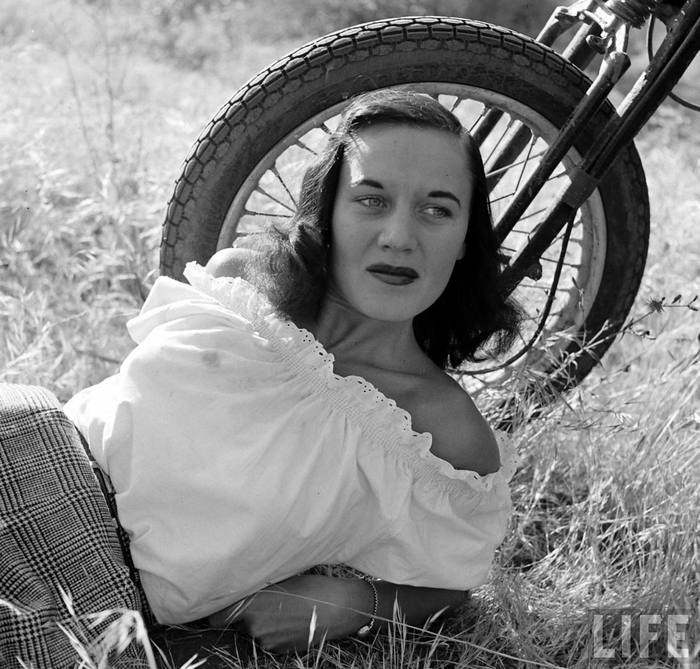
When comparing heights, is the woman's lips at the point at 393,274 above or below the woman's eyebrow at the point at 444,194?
below

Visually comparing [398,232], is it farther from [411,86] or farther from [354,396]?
[411,86]

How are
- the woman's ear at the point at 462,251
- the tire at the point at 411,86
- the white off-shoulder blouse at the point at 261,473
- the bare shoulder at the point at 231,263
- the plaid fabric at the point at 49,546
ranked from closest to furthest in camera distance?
the plaid fabric at the point at 49,546 → the white off-shoulder blouse at the point at 261,473 → the woman's ear at the point at 462,251 → the bare shoulder at the point at 231,263 → the tire at the point at 411,86

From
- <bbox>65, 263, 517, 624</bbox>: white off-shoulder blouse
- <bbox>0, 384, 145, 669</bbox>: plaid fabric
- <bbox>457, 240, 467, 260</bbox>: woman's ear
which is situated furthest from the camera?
<bbox>457, 240, 467, 260</bbox>: woman's ear

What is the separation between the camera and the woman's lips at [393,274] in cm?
193

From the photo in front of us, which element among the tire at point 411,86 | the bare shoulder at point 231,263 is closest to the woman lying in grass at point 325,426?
the bare shoulder at point 231,263

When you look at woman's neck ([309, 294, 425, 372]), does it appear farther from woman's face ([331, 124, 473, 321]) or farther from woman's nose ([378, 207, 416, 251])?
woman's nose ([378, 207, 416, 251])

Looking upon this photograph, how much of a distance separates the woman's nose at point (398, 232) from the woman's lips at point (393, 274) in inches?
1.6

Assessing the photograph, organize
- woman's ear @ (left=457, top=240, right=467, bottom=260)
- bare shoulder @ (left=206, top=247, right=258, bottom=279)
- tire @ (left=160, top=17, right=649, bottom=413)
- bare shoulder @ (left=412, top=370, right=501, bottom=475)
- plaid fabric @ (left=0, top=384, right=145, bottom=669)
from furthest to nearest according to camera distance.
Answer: tire @ (left=160, top=17, right=649, bottom=413)
bare shoulder @ (left=206, top=247, right=258, bottom=279)
woman's ear @ (left=457, top=240, right=467, bottom=260)
bare shoulder @ (left=412, top=370, right=501, bottom=475)
plaid fabric @ (left=0, top=384, right=145, bottom=669)

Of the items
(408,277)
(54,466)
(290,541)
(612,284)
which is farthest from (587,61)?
(54,466)

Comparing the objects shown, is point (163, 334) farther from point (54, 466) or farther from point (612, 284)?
point (612, 284)

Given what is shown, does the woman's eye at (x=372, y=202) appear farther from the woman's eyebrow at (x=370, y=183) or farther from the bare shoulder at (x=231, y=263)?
the bare shoulder at (x=231, y=263)

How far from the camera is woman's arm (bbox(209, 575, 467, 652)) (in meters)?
1.94

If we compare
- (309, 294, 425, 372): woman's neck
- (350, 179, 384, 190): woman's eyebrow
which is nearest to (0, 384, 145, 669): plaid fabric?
(309, 294, 425, 372): woman's neck

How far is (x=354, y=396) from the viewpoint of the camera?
193cm
